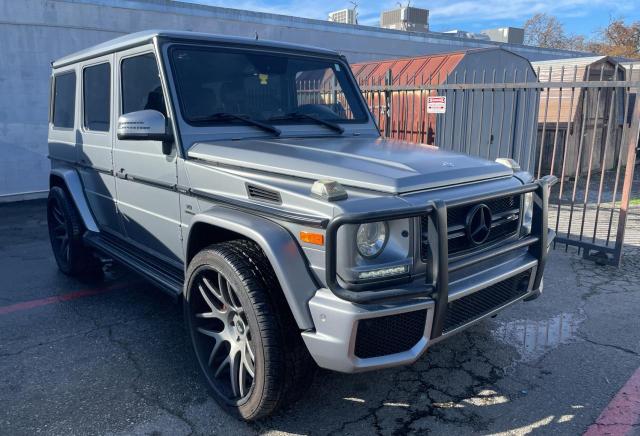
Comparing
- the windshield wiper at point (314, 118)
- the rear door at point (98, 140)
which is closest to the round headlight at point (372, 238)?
the windshield wiper at point (314, 118)

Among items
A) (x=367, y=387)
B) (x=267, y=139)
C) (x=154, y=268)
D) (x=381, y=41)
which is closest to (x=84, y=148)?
(x=154, y=268)

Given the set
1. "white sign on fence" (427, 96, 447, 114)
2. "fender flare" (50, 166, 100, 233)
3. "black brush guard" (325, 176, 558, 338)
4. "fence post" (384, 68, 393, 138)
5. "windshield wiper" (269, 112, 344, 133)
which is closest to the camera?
"black brush guard" (325, 176, 558, 338)

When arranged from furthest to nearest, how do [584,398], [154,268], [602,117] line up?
[602,117] < [154,268] < [584,398]

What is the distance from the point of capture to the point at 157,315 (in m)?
4.17

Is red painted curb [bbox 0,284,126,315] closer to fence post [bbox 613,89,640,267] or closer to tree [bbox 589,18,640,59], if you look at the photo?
fence post [bbox 613,89,640,267]

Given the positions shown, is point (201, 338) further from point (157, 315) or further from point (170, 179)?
point (157, 315)

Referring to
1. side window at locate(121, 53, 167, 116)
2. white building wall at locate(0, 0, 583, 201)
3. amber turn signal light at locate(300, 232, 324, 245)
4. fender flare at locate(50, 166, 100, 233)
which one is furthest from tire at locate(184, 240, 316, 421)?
white building wall at locate(0, 0, 583, 201)

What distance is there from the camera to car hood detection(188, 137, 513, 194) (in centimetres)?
249

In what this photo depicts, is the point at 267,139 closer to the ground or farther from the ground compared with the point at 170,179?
farther from the ground

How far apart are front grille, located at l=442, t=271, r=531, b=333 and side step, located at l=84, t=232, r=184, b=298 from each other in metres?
1.68

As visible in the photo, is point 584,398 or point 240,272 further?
point 584,398

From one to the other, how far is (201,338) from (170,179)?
1.05 m

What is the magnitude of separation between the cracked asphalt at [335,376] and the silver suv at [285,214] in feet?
1.20

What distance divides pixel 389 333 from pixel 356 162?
0.93 meters
